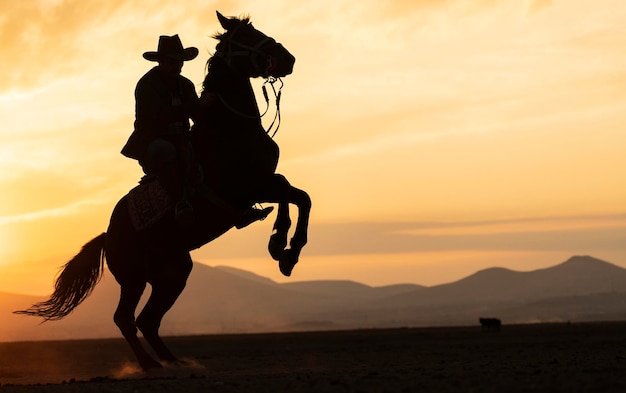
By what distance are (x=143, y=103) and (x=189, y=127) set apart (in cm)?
68

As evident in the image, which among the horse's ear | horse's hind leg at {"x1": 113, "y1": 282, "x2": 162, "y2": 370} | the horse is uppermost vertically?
the horse's ear

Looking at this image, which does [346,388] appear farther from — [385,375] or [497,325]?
[497,325]

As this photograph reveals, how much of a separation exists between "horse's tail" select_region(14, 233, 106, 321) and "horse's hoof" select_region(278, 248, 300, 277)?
11.4 feet

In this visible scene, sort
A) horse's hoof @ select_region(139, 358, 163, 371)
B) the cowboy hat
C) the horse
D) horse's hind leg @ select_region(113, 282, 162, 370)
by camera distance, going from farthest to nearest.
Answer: horse's hind leg @ select_region(113, 282, 162, 370) < horse's hoof @ select_region(139, 358, 163, 371) < the cowboy hat < the horse

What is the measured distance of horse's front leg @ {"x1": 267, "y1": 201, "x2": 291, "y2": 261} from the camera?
14.0 meters

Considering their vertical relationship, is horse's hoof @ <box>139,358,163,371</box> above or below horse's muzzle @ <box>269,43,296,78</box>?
below

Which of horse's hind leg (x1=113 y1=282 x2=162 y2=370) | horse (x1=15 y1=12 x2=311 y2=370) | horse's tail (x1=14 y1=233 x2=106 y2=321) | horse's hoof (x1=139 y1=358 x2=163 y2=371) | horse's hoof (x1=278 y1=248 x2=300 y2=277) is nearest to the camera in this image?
horse (x1=15 y1=12 x2=311 y2=370)

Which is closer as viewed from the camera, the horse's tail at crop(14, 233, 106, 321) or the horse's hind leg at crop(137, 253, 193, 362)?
the horse's hind leg at crop(137, 253, 193, 362)

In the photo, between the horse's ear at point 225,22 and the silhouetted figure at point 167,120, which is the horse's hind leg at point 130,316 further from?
the horse's ear at point 225,22

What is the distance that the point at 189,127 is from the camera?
46.1 ft

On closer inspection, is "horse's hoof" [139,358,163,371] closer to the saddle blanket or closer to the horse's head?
the saddle blanket

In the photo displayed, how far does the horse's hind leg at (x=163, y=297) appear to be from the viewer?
14.8 meters

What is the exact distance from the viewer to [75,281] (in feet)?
53.5

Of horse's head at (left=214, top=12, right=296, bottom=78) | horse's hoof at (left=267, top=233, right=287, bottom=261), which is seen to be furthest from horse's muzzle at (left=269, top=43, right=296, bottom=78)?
horse's hoof at (left=267, top=233, right=287, bottom=261)
